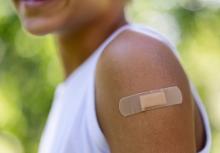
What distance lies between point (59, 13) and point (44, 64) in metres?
2.22

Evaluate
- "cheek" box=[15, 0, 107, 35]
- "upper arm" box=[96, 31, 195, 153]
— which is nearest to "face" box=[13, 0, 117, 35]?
"cheek" box=[15, 0, 107, 35]

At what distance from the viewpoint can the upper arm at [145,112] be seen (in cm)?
69

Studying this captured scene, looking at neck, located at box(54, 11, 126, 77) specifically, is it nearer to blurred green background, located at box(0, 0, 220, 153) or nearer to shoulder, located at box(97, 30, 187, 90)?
shoulder, located at box(97, 30, 187, 90)

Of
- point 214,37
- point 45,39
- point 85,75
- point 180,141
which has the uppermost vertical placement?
point 45,39

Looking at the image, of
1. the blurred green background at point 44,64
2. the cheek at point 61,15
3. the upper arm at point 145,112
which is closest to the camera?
the upper arm at point 145,112

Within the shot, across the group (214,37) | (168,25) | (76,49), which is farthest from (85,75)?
(214,37)

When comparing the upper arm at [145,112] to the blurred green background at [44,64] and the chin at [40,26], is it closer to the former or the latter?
the chin at [40,26]

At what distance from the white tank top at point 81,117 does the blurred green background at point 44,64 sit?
190 centimetres

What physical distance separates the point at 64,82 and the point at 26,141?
216 centimetres

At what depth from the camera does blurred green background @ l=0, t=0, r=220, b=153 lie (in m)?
2.90

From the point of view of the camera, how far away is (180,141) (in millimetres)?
690

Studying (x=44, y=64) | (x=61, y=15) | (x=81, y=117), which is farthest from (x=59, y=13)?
(x=44, y=64)

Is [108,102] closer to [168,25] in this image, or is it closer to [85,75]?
[85,75]

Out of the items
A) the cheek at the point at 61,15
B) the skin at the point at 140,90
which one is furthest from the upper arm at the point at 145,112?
the cheek at the point at 61,15
